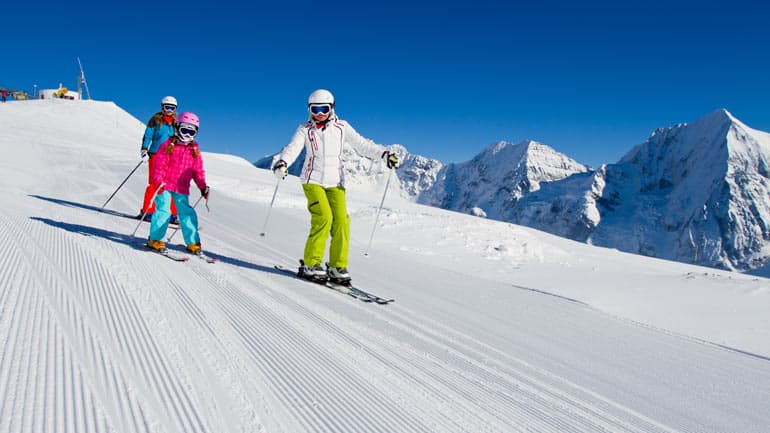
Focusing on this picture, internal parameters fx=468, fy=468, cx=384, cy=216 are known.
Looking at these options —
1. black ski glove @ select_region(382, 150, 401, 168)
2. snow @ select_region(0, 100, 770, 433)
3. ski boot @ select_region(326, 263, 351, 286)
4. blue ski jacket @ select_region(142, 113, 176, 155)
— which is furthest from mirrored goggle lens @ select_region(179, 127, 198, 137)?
blue ski jacket @ select_region(142, 113, 176, 155)

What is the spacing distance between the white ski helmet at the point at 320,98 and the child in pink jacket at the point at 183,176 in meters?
1.73

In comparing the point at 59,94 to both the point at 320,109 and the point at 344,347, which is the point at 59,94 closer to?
the point at 320,109

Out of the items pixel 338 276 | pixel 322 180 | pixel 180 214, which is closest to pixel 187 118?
pixel 180 214

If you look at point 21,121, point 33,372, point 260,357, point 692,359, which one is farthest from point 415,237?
point 21,121

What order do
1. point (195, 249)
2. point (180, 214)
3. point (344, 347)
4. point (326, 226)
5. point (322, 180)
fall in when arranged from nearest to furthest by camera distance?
point (344, 347)
point (326, 226)
point (322, 180)
point (195, 249)
point (180, 214)

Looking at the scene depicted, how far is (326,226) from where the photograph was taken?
17.0 feet

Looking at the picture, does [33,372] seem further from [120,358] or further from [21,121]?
[21,121]

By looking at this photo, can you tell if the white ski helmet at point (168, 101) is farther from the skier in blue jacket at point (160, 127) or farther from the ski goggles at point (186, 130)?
the ski goggles at point (186, 130)

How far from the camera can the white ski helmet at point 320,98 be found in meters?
5.25

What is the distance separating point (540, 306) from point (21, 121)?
40.5 meters

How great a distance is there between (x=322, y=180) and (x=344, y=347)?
262cm

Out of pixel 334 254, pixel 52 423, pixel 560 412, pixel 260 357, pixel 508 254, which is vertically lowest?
pixel 52 423

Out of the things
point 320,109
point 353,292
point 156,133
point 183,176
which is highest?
point 320,109

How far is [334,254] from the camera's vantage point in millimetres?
5141
